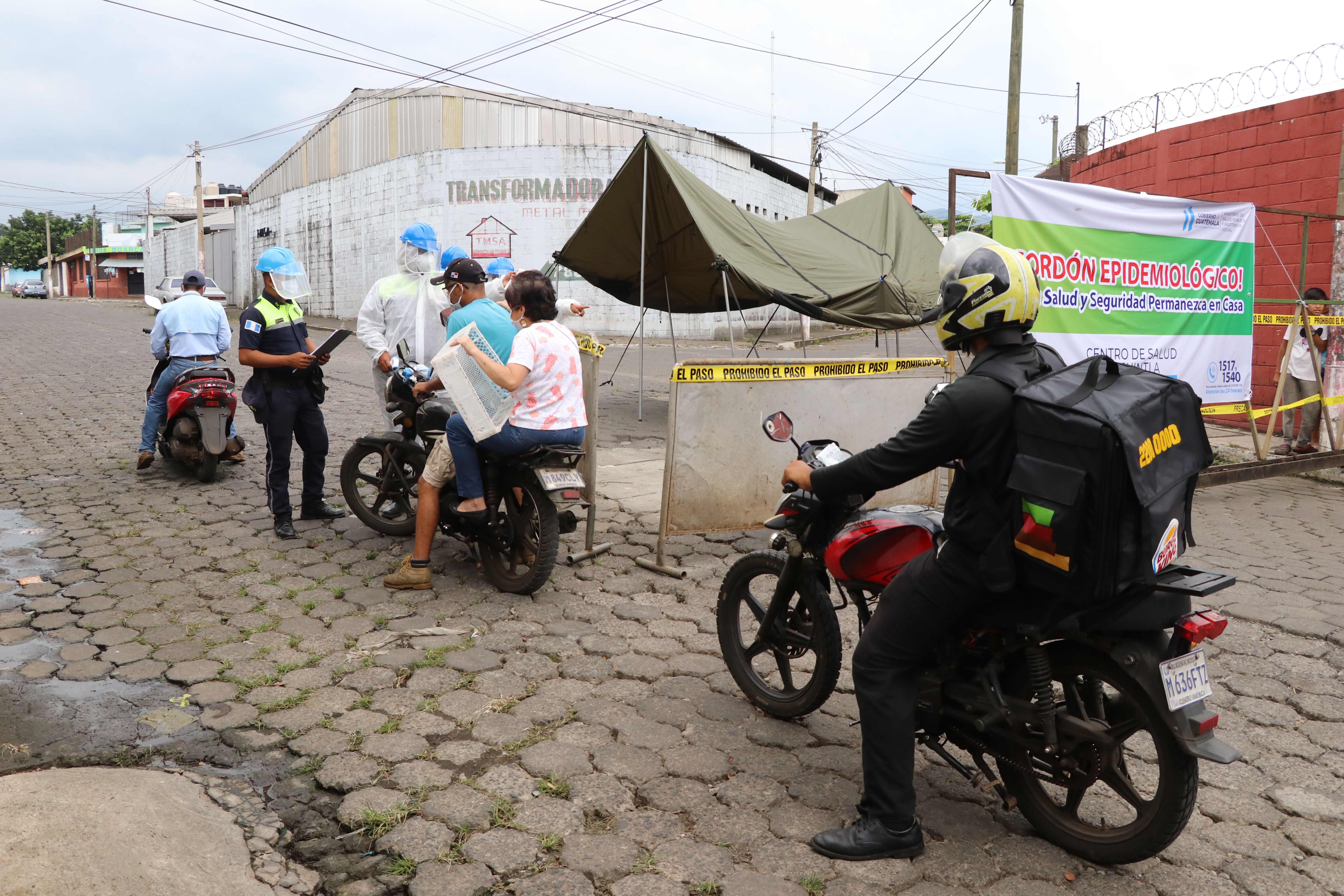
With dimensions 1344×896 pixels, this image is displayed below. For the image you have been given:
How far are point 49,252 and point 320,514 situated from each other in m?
79.7

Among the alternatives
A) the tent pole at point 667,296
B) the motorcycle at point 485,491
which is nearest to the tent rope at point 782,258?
the tent pole at point 667,296

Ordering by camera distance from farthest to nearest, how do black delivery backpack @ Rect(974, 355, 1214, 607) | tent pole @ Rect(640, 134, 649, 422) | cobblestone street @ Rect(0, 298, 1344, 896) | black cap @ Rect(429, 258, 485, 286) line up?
1. tent pole @ Rect(640, 134, 649, 422)
2. black cap @ Rect(429, 258, 485, 286)
3. cobblestone street @ Rect(0, 298, 1344, 896)
4. black delivery backpack @ Rect(974, 355, 1214, 607)

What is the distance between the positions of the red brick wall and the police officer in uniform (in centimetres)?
808

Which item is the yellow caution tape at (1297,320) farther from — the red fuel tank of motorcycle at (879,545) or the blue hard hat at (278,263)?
the blue hard hat at (278,263)

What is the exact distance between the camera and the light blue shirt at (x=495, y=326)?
4.76 m

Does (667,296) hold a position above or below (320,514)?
above

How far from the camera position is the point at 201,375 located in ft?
23.6

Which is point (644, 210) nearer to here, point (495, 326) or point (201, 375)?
point (201, 375)

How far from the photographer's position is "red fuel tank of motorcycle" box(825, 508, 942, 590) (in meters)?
2.99

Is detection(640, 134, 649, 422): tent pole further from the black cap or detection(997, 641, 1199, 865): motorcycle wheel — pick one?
detection(997, 641, 1199, 865): motorcycle wheel

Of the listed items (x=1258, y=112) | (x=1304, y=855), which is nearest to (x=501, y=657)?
(x=1304, y=855)

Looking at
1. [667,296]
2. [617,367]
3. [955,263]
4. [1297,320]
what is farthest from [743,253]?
[955,263]

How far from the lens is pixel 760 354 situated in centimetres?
1958

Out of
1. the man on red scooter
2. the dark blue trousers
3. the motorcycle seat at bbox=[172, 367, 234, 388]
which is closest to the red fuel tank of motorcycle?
the man on red scooter
